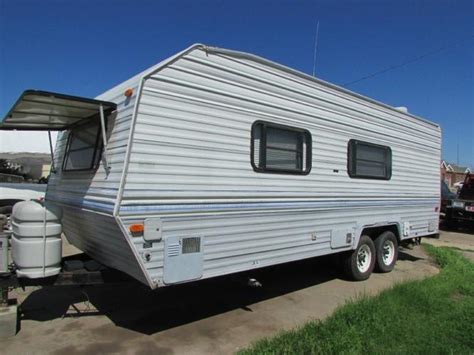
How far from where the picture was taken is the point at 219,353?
15.0 ft

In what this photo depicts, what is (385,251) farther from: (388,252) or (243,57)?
(243,57)

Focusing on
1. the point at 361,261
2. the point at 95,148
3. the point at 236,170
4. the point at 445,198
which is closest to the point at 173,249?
the point at 236,170

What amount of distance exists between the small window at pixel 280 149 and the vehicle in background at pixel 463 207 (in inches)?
490

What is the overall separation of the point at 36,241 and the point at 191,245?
1.61 m

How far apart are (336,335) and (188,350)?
1555 millimetres

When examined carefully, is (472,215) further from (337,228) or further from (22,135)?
(22,135)

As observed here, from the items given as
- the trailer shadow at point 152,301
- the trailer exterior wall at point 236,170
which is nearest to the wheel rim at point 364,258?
the trailer exterior wall at point 236,170

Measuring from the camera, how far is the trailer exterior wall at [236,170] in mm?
4355

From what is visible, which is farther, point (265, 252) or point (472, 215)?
point (472, 215)

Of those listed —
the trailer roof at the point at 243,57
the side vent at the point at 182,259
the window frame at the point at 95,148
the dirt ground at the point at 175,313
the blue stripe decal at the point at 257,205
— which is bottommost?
the dirt ground at the point at 175,313

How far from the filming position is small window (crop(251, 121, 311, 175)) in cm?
532

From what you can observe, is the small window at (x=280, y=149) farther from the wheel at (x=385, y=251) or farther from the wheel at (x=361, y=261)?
the wheel at (x=385, y=251)

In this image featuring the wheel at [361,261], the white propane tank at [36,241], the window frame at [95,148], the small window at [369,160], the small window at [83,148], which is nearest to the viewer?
the white propane tank at [36,241]

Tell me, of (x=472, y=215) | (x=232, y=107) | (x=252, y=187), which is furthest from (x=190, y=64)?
(x=472, y=215)
